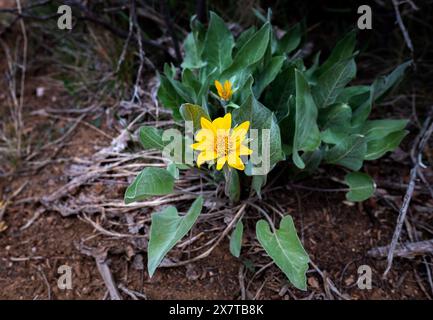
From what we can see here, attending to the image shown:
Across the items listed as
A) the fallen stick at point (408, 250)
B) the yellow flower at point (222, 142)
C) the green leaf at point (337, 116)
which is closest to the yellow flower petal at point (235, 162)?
the yellow flower at point (222, 142)

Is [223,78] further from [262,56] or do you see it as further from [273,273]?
[273,273]

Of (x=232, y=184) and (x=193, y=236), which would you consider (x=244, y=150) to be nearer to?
(x=232, y=184)

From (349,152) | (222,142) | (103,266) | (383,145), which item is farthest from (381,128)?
(103,266)

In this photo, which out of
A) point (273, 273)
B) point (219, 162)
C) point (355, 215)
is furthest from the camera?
point (355, 215)

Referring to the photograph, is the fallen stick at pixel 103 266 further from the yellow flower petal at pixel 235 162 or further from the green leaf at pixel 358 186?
the green leaf at pixel 358 186

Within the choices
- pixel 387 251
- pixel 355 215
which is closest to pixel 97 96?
pixel 355 215

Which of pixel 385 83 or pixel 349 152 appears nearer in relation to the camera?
pixel 349 152
